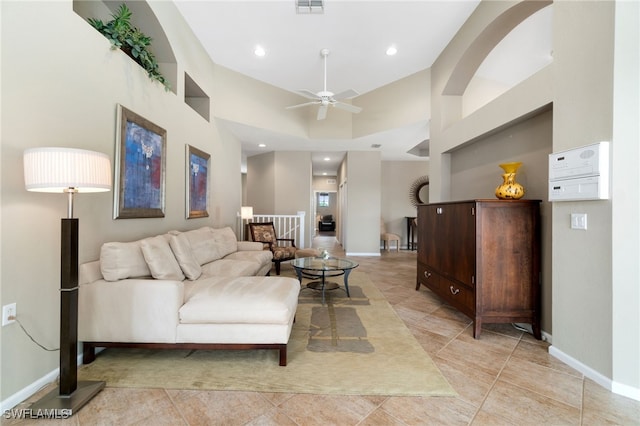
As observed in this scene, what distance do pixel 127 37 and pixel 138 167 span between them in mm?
1183

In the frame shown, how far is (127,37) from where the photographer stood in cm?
236

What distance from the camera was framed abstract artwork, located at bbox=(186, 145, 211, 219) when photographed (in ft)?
11.8

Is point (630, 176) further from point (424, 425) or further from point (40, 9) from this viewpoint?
point (40, 9)

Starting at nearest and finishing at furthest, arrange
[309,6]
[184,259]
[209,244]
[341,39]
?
1. [184,259]
2. [309,6]
3. [209,244]
4. [341,39]

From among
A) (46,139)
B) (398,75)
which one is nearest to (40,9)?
(46,139)

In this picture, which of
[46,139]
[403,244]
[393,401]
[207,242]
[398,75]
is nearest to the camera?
[393,401]

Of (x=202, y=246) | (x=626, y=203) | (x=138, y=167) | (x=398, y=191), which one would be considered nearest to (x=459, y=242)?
(x=626, y=203)

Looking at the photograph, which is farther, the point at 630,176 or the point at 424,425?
the point at 630,176

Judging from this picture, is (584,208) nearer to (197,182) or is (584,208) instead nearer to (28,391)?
(28,391)

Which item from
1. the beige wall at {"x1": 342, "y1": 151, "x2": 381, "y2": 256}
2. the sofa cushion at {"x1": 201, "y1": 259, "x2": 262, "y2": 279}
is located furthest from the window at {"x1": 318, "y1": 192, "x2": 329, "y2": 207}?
the sofa cushion at {"x1": 201, "y1": 259, "x2": 262, "y2": 279}

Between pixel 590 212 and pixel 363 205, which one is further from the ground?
pixel 363 205

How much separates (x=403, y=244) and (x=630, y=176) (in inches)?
263

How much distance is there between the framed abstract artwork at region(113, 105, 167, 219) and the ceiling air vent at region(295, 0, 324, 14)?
7.18 ft

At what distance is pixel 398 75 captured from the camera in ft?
15.4
